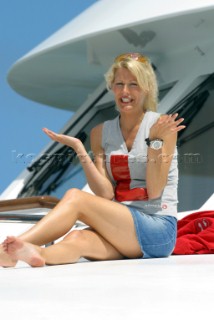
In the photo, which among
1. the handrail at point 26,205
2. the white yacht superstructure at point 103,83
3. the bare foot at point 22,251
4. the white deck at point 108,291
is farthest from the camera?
the white yacht superstructure at point 103,83

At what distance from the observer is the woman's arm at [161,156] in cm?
402

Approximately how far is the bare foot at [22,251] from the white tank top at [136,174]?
69 centimetres

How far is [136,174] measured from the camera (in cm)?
417

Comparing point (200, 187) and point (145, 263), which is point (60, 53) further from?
point (145, 263)

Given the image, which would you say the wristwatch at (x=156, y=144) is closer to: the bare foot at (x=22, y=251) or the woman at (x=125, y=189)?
the woman at (x=125, y=189)

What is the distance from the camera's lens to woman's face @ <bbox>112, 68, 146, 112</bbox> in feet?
14.0

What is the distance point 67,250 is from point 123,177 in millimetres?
525

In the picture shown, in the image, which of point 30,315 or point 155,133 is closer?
point 30,315

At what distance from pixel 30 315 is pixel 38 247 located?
1465mm

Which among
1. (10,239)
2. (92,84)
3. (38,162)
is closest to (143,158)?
(10,239)

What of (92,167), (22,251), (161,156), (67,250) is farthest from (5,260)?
(161,156)

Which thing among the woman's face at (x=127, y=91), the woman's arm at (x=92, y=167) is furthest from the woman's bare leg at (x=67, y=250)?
the woman's face at (x=127, y=91)

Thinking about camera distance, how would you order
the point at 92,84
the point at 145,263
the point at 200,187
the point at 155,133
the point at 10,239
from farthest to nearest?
the point at 92,84
the point at 200,187
the point at 155,133
the point at 145,263
the point at 10,239

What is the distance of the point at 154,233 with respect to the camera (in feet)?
13.4
